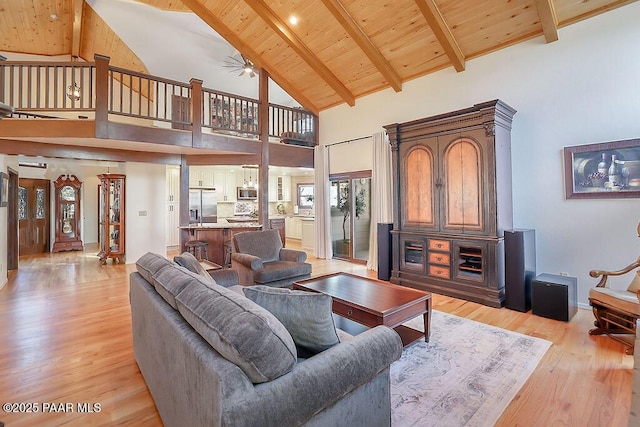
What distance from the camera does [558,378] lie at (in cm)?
225

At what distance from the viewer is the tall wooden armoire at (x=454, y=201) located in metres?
3.86

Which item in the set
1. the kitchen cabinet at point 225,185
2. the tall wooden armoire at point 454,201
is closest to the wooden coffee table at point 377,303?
the tall wooden armoire at point 454,201

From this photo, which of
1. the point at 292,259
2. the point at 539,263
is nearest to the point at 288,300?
the point at 292,259

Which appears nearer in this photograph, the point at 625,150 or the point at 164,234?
the point at 625,150

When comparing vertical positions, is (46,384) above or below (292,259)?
below

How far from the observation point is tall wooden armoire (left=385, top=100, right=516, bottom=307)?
3.86 metres

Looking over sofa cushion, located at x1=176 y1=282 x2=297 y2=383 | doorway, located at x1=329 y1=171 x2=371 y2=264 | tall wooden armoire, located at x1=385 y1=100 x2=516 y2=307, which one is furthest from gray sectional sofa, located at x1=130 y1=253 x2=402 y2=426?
doorway, located at x1=329 y1=171 x2=371 y2=264

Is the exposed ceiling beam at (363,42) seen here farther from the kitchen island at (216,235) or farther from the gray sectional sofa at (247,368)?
the gray sectional sofa at (247,368)

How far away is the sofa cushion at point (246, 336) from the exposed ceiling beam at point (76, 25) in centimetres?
731

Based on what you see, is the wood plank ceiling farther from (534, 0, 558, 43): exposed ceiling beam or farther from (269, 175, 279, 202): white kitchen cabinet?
(269, 175, 279, 202): white kitchen cabinet

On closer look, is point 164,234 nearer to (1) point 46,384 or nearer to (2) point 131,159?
(2) point 131,159

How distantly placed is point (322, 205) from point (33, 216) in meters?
7.22

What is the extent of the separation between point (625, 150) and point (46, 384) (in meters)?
5.84

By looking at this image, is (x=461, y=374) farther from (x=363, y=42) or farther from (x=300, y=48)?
(x=300, y=48)
